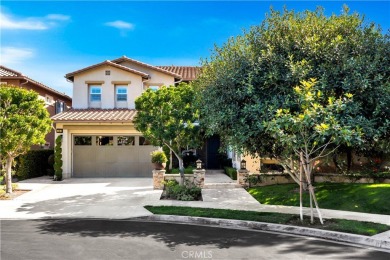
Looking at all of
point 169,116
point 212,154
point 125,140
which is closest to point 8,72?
point 125,140

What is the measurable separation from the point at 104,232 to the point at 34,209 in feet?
16.6

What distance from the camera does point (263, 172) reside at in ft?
60.7

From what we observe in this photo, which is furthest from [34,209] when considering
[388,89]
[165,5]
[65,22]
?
[388,89]

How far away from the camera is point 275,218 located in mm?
10836

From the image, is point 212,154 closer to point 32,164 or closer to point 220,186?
point 220,186

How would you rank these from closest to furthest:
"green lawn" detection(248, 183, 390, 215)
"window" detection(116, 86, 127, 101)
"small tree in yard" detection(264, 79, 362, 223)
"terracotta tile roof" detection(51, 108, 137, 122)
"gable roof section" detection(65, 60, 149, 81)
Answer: "small tree in yard" detection(264, 79, 362, 223)
"green lawn" detection(248, 183, 390, 215)
"terracotta tile roof" detection(51, 108, 137, 122)
"gable roof section" detection(65, 60, 149, 81)
"window" detection(116, 86, 127, 101)

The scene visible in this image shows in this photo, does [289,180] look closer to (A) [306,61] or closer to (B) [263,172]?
(B) [263,172]

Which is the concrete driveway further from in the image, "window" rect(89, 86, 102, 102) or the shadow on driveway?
"window" rect(89, 86, 102, 102)

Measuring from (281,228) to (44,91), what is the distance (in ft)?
83.3

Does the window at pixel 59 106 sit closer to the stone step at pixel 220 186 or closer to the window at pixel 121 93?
the window at pixel 121 93

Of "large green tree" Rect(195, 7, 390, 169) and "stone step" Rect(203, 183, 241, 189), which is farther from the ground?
"large green tree" Rect(195, 7, 390, 169)

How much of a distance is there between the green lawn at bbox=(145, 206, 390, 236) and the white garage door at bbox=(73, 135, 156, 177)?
9.93 metres

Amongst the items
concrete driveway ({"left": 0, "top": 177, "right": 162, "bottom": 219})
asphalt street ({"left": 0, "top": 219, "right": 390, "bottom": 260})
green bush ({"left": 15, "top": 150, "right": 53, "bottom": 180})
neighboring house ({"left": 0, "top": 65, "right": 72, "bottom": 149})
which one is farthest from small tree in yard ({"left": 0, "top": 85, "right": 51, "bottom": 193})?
neighboring house ({"left": 0, "top": 65, "right": 72, "bottom": 149})

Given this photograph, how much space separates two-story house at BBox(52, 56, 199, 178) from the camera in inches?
882
